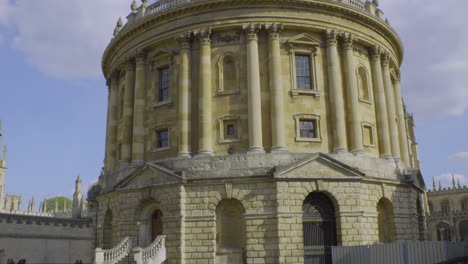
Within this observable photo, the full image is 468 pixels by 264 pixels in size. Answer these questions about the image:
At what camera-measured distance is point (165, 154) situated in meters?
30.8

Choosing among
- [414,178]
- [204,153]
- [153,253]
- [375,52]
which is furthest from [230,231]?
[375,52]

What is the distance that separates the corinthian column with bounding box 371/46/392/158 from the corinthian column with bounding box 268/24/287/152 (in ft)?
25.2

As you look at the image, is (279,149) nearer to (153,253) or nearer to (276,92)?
(276,92)

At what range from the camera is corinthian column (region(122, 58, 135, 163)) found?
33125 millimetres

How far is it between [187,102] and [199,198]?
620 cm

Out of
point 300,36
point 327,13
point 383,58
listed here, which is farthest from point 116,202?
point 383,58

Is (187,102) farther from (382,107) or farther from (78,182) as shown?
(78,182)

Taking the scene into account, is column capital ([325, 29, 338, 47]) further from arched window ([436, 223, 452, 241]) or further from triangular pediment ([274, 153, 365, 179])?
arched window ([436, 223, 452, 241])

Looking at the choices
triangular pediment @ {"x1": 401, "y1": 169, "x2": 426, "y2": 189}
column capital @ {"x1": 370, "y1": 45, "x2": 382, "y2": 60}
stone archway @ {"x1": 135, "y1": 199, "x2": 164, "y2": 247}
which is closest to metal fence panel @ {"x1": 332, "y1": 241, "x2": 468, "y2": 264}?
triangular pediment @ {"x1": 401, "y1": 169, "x2": 426, "y2": 189}

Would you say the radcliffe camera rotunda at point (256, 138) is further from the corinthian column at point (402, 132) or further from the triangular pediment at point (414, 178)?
the corinthian column at point (402, 132)

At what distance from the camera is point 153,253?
2633 cm

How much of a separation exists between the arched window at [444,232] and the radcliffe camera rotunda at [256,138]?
51.4 m

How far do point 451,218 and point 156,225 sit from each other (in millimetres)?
63890

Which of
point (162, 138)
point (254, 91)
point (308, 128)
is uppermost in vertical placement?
point (254, 91)
